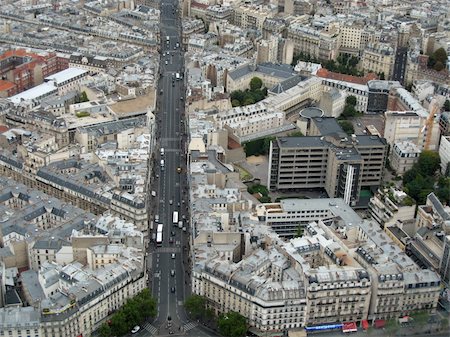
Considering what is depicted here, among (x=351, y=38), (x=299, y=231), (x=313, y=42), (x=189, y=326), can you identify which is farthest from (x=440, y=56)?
(x=189, y=326)

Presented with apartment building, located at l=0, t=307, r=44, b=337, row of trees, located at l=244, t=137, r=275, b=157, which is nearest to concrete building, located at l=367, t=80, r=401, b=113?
row of trees, located at l=244, t=137, r=275, b=157

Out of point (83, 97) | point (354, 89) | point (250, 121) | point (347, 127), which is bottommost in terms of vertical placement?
point (347, 127)

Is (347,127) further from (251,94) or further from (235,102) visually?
(235,102)

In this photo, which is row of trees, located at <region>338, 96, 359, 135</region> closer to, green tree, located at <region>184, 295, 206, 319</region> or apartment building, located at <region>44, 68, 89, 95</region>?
apartment building, located at <region>44, 68, 89, 95</region>

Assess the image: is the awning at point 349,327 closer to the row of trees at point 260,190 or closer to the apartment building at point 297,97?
the row of trees at point 260,190

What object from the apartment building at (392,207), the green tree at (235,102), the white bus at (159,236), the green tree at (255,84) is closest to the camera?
the white bus at (159,236)

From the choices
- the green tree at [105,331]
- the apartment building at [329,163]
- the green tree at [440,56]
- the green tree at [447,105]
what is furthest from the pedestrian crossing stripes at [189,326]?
the green tree at [440,56]

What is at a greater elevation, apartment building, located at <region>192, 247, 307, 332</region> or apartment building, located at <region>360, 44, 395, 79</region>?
apartment building, located at <region>360, 44, 395, 79</region>
